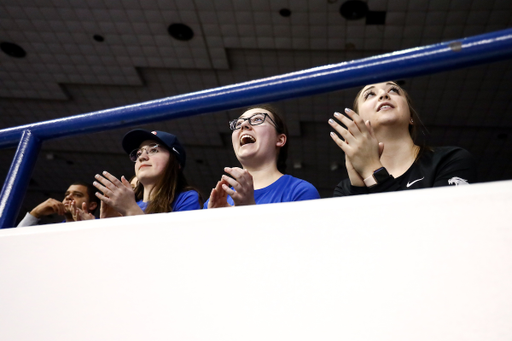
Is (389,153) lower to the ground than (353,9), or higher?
lower

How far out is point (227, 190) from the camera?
1.16 meters

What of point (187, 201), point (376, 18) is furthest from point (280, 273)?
point (376, 18)

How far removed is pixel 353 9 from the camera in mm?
4910

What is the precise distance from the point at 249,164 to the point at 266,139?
13 centimetres

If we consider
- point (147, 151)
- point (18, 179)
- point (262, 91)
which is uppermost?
point (147, 151)

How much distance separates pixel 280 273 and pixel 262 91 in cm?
49

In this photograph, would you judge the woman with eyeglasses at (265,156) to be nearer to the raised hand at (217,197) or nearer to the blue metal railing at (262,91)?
the raised hand at (217,197)

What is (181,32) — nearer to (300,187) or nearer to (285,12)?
(285,12)

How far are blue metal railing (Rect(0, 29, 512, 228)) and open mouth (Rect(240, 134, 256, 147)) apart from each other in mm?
636

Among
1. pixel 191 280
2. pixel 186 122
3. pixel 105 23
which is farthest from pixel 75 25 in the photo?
pixel 191 280

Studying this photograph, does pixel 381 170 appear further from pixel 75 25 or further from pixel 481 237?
pixel 75 25

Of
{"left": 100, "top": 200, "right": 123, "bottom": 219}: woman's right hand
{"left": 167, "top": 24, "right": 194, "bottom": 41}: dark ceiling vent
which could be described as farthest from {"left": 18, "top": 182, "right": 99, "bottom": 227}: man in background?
{"left": 167, "top": 24, "right": 194, "bottom": 41}: dark ceiling vent

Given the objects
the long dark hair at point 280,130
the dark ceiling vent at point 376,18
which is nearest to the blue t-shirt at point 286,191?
the long dark hair at point 280,130

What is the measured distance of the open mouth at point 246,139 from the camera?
175cm
